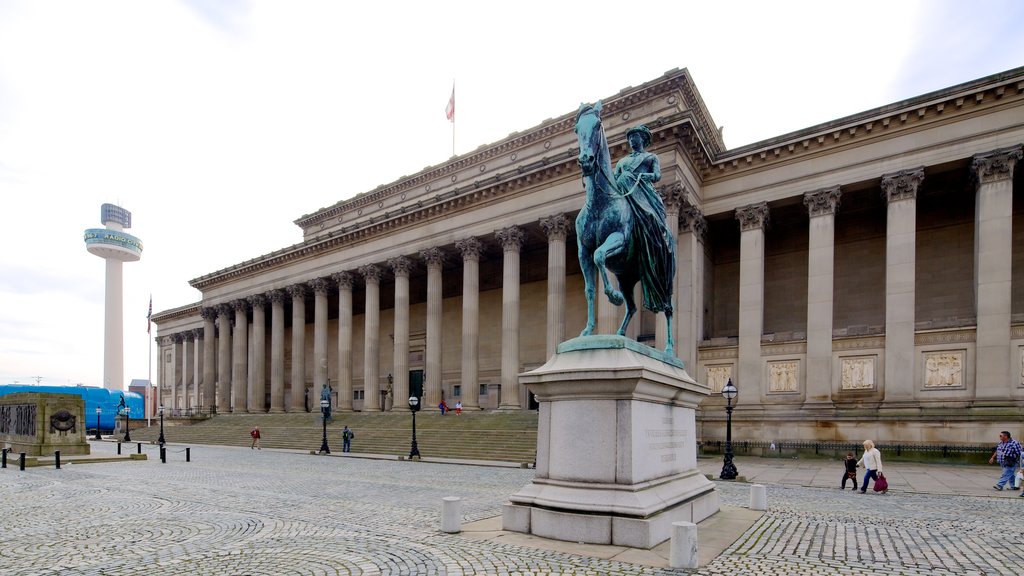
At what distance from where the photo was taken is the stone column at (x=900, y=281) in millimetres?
27672

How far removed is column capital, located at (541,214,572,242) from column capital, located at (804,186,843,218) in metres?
13.0

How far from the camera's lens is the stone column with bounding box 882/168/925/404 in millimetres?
27672

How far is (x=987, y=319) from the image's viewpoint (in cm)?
2614

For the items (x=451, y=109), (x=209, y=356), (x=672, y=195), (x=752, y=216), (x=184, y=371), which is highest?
(x=451, y=109)

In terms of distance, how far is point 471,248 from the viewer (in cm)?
3966

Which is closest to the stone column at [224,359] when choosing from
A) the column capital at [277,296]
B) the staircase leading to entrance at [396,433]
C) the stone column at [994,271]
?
the staircase leading to entrance at [396,433]

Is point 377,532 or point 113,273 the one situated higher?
point 113,273

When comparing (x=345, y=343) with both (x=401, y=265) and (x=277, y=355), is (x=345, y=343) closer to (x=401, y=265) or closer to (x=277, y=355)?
(x=401, y=265)

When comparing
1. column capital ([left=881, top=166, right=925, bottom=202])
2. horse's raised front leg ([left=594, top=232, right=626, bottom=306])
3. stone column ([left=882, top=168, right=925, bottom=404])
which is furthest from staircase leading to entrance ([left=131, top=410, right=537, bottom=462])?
column capital ([left=881, top=166, right=925, bottom=202])

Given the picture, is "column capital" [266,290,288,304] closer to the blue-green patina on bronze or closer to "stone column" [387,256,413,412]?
"stone column" [387,256,413,412]

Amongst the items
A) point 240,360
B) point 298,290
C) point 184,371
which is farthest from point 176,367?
point 298,290

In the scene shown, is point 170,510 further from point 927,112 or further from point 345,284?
point 345,284

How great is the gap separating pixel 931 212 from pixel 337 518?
34581 mm

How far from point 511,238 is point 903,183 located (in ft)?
68.8
